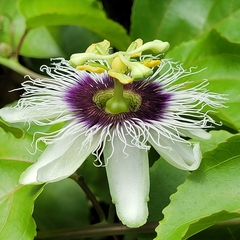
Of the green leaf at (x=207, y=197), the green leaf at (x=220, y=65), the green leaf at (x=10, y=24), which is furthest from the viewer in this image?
the green leaf at (x=10, y=24)

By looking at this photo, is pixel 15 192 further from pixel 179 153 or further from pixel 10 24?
pixel 10 24

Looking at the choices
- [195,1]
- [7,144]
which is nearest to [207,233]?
[7,144]

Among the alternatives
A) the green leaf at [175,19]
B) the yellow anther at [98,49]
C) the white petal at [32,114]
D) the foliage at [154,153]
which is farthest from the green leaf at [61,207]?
the green leaf at [175,19]

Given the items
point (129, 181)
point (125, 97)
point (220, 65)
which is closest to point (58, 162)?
point (129, 181)

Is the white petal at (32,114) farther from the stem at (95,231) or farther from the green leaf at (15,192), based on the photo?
the stem at (95,231)

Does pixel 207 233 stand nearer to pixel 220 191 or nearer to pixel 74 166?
pixel 220 191

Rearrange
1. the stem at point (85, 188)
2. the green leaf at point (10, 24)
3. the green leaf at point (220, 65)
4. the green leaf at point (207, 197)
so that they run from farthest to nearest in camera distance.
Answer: the green leaf at point (10, 24) < the green leaf at point (220, 65) < the stem at point (85, 188) < the green leaf at point (207, 197)

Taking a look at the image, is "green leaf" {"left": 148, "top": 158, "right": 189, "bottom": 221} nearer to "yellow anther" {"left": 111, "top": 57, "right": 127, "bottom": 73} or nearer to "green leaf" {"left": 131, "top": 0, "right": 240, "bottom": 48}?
"yellow anther" {"left": 111, "top": 57, "right": 127, "bottom": 73}
